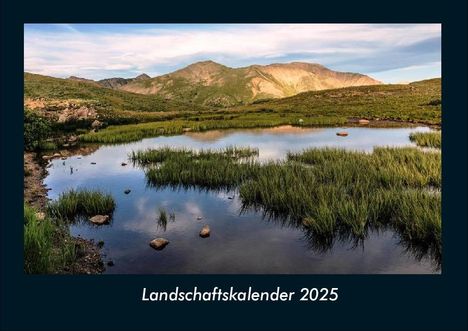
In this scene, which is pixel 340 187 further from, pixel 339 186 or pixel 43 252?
pixel 43 252

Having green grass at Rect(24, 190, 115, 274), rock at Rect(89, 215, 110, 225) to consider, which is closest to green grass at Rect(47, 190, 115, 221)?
green grass at Rect(24, 190, 115, 274)

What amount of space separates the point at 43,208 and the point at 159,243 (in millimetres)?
6424

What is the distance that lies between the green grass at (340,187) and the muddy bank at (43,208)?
219 inches

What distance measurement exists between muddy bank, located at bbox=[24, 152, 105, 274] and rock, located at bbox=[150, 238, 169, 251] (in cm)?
165

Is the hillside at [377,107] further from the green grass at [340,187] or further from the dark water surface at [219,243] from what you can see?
the dark water surface at [219,243]

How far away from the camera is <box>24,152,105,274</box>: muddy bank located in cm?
1127

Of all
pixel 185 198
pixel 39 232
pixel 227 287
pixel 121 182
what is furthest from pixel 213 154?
pixel 227 287

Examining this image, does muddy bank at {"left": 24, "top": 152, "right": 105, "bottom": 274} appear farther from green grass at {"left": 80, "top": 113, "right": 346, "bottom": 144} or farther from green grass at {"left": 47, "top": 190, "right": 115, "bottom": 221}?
green grass at {"left": 80, "top": 113, "right": 346, "bottom": 144}

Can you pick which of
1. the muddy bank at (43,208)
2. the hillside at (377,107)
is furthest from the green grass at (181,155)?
the hillside at (377,107)

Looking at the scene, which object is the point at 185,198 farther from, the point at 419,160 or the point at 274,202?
the point at 419,160

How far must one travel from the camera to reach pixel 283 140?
38.4m

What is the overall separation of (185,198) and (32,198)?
687cm

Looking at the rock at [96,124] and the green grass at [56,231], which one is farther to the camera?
the rock at [96,124]

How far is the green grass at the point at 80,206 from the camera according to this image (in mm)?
15811
